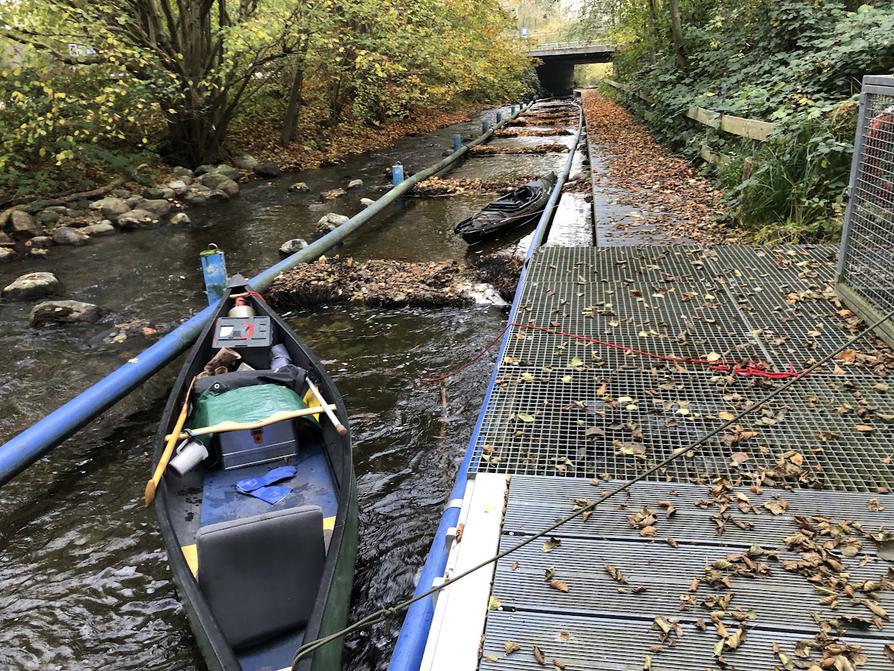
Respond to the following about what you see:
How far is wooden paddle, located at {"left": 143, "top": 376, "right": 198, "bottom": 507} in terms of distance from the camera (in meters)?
3.74

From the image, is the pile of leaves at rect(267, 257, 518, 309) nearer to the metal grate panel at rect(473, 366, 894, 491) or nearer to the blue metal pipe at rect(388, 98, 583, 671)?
the metal grate panel at rect(473, 366, 894, 491)

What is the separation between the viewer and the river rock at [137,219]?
1323 centimetres

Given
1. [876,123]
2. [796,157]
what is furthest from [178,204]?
[876,123]

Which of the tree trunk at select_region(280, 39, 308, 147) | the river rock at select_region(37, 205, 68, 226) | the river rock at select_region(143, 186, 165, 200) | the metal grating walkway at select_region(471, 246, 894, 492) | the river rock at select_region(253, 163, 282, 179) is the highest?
the tree trunk at select_region(280, 39, 308, 147)

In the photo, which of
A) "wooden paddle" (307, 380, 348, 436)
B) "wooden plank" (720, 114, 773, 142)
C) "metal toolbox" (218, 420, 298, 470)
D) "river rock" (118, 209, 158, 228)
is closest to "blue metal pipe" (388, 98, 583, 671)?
"wooden paddle" (307, 380, 348, 436)

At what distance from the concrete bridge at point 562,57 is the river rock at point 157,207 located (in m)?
40.8

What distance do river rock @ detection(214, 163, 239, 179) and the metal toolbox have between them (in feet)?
47.8

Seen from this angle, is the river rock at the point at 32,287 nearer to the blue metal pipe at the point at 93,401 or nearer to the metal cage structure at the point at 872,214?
the blue metal pipe at the point at 93,401

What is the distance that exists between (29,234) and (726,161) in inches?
538

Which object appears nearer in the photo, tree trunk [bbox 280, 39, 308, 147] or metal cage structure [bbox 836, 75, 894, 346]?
metal cage structure [bbox 836, 75, 894, 346]

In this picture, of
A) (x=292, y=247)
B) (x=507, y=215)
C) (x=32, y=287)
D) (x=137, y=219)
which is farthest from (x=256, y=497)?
(x=137, y=219)

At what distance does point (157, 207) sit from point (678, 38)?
14051 mm

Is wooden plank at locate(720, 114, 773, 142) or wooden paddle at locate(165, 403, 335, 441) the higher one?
wooden plank at locate(720, 114, 773, 142)

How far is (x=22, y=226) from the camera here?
12.4 metres
